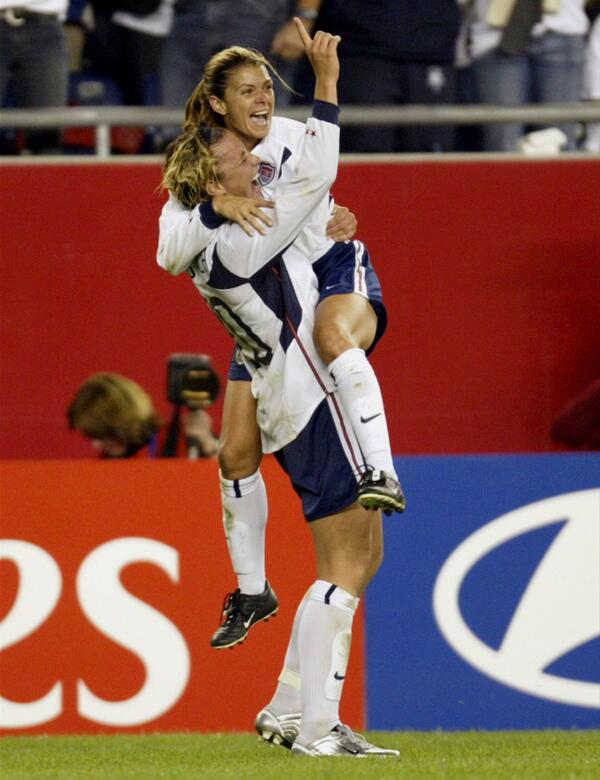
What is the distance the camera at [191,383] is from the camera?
8.30m

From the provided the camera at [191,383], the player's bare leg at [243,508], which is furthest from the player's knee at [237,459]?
the camera at [191,383]

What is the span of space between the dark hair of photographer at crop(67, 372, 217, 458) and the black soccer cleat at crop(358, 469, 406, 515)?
9.58 feet

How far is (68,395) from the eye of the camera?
964 centimetres

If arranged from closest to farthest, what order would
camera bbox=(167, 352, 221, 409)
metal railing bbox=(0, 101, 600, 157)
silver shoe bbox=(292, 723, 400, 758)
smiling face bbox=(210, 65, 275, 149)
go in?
silver shoe bbox=(292, 723, 400, 758), smiling face bbox=(210, 65, 275, 149), camera bbox=(167, 352, 221, 409), metal railing bbox=(0, 101, 600, 157)

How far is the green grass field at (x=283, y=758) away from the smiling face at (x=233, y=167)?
1870mm

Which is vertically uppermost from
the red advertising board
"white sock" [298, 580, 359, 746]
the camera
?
the camera

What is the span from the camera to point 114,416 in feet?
27.5

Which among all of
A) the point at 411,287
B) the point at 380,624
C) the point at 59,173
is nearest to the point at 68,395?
the point at 59,173

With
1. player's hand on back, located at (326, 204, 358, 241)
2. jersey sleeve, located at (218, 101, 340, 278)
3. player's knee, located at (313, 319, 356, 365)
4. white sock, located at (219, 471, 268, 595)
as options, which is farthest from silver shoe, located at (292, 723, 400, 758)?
player's hand on back, located at (326, 204, 358, 241)

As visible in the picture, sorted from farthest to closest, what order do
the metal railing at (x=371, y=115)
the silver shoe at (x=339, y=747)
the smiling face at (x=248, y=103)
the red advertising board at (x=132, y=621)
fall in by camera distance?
1. the metal railing at (x=371, y=115)
2. the red advertising board at (x=132, y=621)
3. the smiling face at (x=248, y=103)
4. the silver shoe at (x=339, y=747)

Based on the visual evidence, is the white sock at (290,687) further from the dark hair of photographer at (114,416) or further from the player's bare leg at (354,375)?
the dark hair of photographer at (114,416)

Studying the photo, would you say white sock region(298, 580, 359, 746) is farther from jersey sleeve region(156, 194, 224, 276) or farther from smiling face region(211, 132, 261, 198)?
smiling face region(211, 132, 261, 198)

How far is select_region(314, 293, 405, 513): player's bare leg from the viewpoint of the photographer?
5.79 metres

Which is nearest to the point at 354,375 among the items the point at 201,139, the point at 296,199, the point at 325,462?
the point at 325,462
